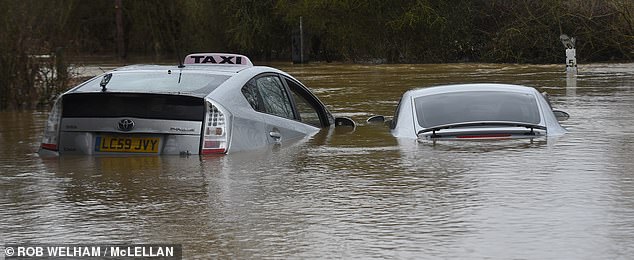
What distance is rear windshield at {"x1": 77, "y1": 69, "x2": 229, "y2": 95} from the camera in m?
12.8

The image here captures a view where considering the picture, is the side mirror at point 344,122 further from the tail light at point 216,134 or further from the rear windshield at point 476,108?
the tail light at point 216,134

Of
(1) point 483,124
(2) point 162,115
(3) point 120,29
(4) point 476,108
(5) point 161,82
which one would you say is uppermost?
(5) point 161,82

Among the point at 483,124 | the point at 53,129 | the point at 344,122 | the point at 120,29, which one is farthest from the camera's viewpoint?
the point at 120,29

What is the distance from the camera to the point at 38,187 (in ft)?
37.7

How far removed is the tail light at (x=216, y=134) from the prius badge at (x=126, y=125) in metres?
0.69

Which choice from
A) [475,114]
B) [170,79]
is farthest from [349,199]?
[475,114]

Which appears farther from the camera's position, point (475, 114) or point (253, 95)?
point (475, 114)

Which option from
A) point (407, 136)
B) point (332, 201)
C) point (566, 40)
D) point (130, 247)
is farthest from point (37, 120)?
point (566, 40)

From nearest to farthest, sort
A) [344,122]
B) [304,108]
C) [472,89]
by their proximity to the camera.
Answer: [472,89] < [304,108] < [344,122]

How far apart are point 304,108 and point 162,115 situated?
319cm

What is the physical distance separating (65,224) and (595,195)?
3.93 meters

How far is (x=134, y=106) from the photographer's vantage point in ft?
41.5

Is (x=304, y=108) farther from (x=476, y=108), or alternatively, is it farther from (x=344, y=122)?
(x=476, y=108)

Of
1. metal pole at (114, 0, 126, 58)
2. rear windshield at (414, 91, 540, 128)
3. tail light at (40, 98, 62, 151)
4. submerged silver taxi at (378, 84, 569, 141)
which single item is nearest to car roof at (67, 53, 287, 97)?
tail light at (40, 98, 62, 151)
